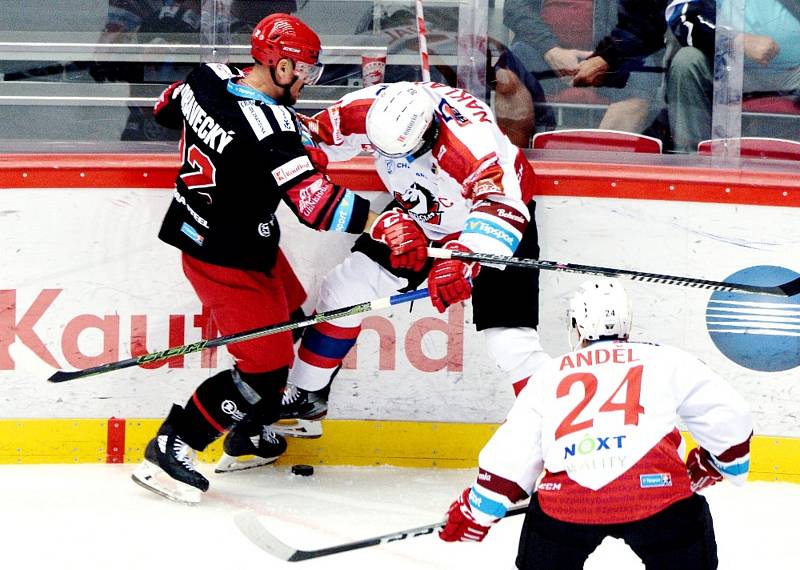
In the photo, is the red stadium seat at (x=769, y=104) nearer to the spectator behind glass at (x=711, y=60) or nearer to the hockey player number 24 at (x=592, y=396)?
the spectator behind glass at (x=711, y=60)

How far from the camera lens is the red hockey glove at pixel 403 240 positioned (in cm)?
333

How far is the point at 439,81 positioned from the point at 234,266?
2.93 ft

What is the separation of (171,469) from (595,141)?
160 centimetres

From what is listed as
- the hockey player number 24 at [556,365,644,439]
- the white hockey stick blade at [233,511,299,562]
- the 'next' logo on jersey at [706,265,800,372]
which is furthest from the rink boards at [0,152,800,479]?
the hockey player number 24 at [556,365,644,439]

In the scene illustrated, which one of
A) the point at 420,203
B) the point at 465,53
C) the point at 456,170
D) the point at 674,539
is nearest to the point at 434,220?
the point at 420,203

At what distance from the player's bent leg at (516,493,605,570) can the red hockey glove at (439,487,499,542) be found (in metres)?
0.14

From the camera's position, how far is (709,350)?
12.9ft

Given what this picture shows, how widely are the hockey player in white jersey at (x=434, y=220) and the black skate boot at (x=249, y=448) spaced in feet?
0.40

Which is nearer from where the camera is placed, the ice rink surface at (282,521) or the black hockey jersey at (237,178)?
the ice rink surface at (282,521)

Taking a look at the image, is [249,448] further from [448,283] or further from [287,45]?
[287,45]

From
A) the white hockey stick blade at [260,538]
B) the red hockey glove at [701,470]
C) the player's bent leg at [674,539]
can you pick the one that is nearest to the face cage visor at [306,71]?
the white hockey stick blade at [260,538]

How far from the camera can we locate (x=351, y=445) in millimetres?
4016

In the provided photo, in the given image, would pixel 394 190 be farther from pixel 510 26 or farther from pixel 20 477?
pixel 20 477

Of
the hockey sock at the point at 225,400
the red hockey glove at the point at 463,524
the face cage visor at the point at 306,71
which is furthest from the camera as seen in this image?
the hockey sock at the point at 225,400
